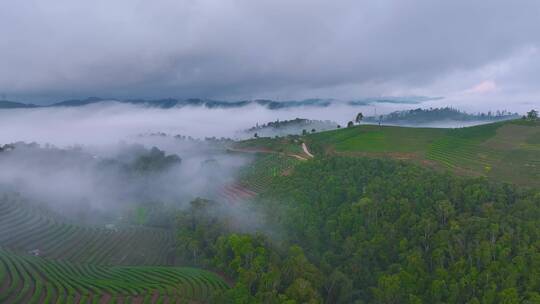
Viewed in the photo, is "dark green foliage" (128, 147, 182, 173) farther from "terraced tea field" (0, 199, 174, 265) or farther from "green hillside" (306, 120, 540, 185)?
"green hillside" (306, 120, 540, 185)

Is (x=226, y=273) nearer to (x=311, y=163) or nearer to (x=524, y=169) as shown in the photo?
(x=311, y=163)

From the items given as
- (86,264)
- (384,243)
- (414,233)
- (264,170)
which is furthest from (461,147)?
(86,264)

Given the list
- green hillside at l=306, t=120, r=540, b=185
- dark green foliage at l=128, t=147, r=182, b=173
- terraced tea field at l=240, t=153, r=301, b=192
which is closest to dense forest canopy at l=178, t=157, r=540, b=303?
green hillside at l=306, t=120, r=540, b=185

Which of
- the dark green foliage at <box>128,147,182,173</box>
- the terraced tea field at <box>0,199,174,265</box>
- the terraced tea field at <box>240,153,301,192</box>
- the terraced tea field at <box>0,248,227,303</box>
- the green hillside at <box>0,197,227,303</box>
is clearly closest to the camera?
the terraced tea field at <box>0,248,227,303</box>

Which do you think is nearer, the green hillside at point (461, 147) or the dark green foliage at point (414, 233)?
the dark green foliage at point (414, 233)

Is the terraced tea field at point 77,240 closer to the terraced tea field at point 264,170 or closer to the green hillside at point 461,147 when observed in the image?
the terraced tea field at point 264,170

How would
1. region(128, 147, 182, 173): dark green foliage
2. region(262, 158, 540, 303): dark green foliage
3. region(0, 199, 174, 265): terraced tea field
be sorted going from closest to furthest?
region(262, 158, 540, 303): dark green foliage → region(0, 199, 174, 265): terraced tea field → region(128, 147, 182, 173): dark green foliage

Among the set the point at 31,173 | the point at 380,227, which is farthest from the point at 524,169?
the point at 31,173

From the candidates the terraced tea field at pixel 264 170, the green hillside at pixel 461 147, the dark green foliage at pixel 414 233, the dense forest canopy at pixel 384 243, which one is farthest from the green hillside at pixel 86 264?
the green hillside at pixel 461 147

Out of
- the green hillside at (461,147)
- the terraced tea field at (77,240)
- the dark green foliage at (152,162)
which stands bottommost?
the terraced tea field at (77,240)
